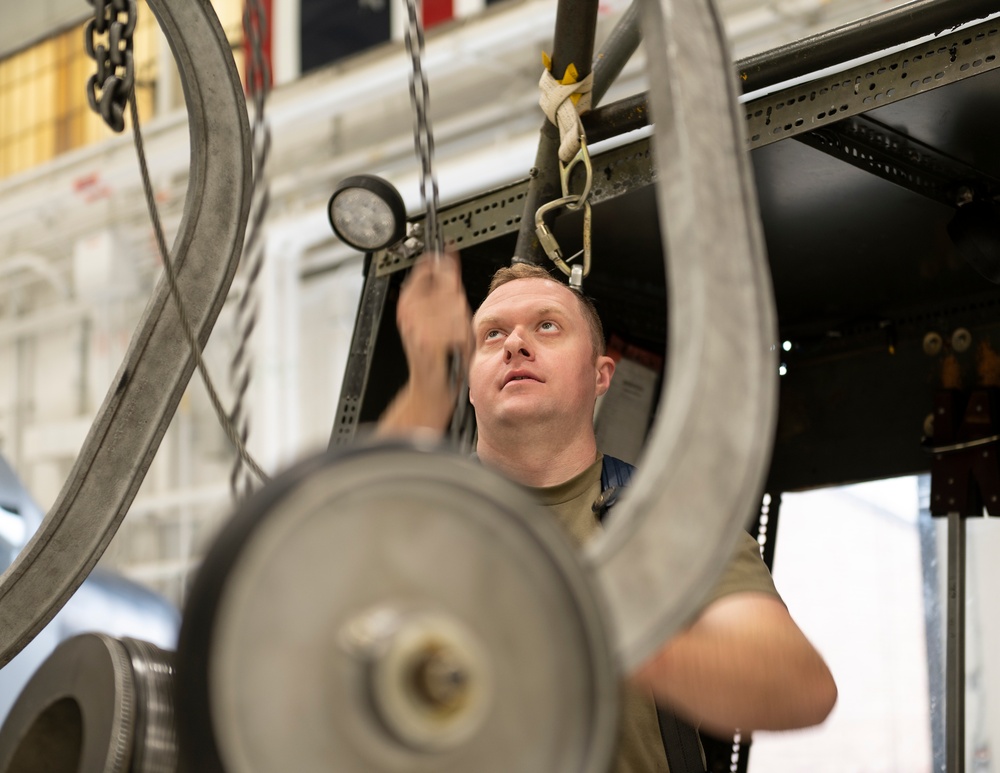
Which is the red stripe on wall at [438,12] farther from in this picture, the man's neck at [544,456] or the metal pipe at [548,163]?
the man's neck at [544,456]

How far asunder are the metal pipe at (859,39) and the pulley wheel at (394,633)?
59.7 inches

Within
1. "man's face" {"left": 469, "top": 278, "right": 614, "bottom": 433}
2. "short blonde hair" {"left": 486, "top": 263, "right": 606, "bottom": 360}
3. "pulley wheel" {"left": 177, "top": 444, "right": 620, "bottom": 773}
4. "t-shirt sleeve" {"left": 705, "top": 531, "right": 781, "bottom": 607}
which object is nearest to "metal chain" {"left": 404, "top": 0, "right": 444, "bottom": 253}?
"pulley wheel" {"left": 177, "top": 444, "right": 620, "bottom": 773}

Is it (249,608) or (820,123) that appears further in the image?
(820,123)

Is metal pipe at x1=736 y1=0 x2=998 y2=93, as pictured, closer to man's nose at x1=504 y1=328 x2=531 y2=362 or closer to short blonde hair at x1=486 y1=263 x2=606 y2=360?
short blonde hair at x1=486 y1=263 x2=606 y2=360

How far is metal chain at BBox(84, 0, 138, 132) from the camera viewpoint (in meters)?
1.47

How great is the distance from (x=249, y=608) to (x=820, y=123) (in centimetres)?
168

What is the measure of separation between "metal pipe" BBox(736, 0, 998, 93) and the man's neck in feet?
2.42

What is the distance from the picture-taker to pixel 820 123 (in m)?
2.17

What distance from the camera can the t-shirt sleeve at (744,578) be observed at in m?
1.76

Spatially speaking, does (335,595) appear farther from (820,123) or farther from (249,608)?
(820,123)

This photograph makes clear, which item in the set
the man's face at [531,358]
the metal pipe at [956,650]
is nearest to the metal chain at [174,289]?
the man's face at [531,358]

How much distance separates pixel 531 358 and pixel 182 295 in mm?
880

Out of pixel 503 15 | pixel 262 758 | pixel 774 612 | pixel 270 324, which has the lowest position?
pixel 262 758

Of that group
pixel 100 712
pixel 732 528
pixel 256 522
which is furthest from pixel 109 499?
pixel 732 528
